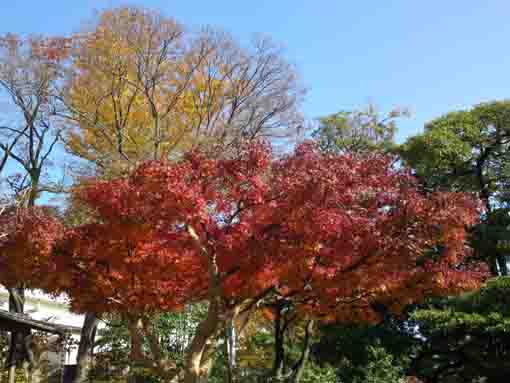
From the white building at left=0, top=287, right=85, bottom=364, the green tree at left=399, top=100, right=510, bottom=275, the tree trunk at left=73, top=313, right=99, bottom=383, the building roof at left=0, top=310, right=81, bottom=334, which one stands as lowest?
the tree trunk at left=73, top=313, right=99, bottom=383

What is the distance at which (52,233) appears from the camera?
31.3 ft

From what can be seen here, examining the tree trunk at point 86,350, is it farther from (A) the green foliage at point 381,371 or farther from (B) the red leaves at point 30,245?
(A) the green foliage at point 381,371

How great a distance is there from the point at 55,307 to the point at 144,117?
15824 millimetres

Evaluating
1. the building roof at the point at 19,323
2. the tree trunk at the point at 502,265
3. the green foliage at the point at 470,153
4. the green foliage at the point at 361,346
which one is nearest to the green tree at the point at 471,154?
the green foliage at the point at 470,153

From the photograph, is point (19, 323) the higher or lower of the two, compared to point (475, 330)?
higher

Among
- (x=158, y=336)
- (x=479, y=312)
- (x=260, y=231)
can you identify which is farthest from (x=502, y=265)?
(x=260, y=231)

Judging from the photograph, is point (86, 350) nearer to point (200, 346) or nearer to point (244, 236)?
point (200, 346)

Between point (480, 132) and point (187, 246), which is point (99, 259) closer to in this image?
point (187, 246)

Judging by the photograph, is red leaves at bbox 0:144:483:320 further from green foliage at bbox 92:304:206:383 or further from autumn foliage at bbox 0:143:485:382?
green foliage at bbox 92:304:206:383

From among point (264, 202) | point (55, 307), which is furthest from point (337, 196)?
point (55, 307)

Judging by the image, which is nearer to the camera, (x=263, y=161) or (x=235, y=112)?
(x=263, y=161)

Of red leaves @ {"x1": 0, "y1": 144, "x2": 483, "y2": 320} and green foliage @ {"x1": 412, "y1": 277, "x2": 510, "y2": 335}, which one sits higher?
red leaves @ {"x1": 0, "y1": 144, "x2": 483, "y2": 320}

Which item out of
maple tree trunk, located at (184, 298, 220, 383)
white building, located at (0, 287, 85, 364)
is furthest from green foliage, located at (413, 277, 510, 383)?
white building, located at (0, 287, 85, 364)

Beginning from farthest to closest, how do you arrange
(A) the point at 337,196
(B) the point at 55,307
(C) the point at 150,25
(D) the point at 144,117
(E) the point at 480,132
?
(B) the point at 55,307, (E) the point at 480,132, (D) the point at 144,117, (C) the point at 150,25, (A) the point at 337,196
